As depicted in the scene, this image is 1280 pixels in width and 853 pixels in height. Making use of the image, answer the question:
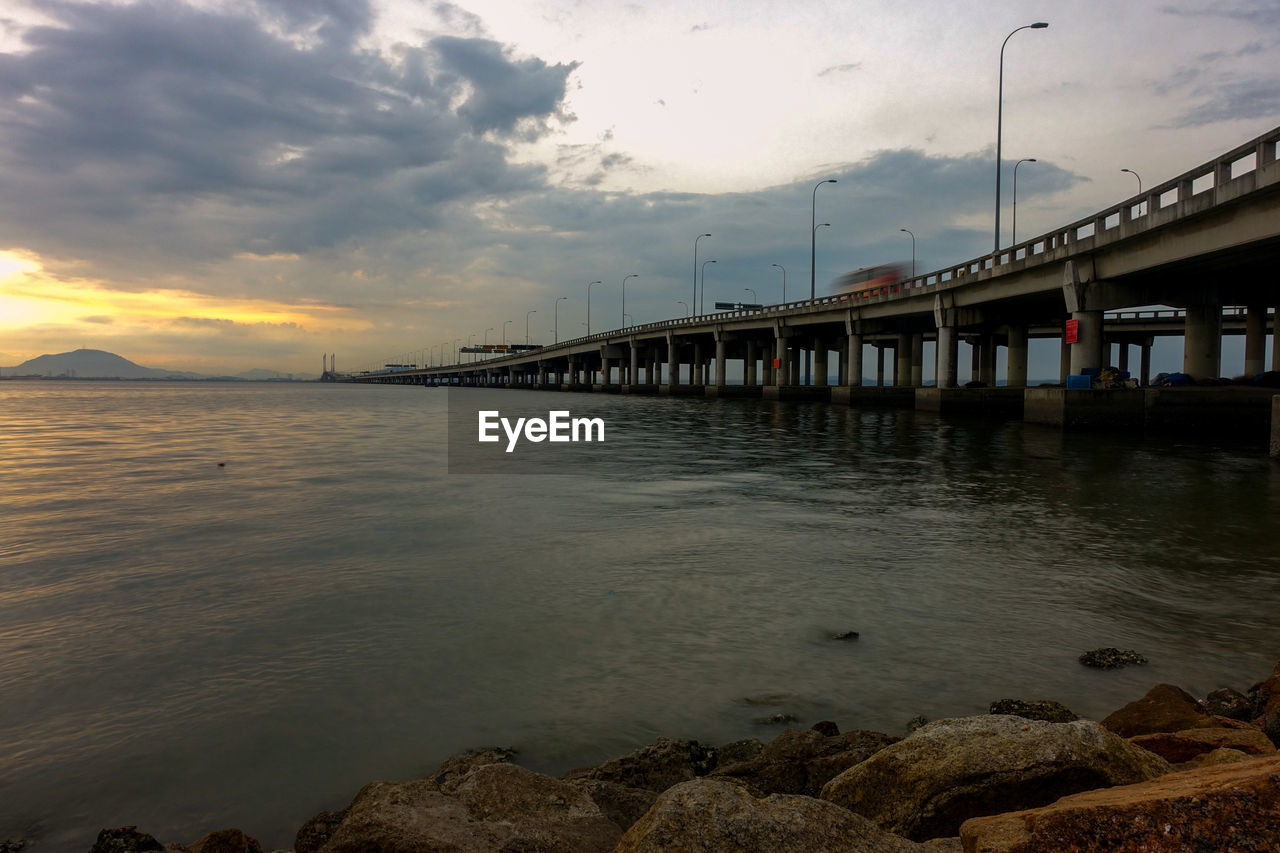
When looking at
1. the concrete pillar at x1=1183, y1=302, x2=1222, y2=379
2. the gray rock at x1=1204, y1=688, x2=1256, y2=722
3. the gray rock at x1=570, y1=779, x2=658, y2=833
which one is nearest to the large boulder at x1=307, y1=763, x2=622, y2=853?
the gray rock at x1=570, y1=779, x2=658, y2=833

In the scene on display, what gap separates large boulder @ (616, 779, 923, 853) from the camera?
3.10 meters

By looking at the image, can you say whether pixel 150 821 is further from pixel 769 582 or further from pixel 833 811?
pixel 769 582

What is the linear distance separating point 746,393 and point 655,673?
311ft

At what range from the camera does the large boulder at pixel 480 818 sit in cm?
370

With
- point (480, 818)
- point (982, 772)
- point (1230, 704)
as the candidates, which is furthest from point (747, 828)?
point (1230, 704)

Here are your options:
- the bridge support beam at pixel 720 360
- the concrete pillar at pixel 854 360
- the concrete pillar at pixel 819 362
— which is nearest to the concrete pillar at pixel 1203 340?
the concrete pillar at pixel 854 360

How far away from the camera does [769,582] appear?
32.7ft

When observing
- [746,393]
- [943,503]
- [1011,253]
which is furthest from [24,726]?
[746,393]

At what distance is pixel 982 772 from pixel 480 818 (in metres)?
2.52

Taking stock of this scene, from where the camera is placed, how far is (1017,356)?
63.7 m

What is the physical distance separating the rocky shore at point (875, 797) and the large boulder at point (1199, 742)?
0.4 inches

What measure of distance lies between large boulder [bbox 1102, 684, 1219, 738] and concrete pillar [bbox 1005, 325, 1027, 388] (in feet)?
209

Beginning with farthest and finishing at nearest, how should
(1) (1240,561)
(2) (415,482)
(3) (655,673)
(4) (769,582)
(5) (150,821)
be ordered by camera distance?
(2) (415,482)
(1) (1240,561)
(4) (769,582)
(3) (655,673)
(5) (150,821)

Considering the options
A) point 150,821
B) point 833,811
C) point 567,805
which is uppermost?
point 833,811
